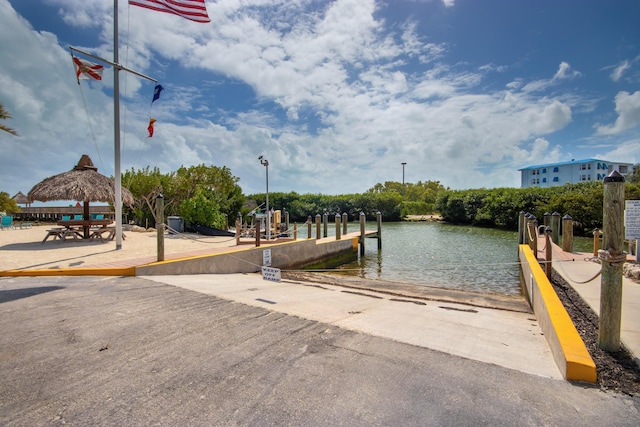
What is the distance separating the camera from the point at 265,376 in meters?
3.07

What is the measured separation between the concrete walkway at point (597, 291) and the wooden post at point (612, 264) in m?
0.16

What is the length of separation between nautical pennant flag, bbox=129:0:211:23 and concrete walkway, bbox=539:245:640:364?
11.3m

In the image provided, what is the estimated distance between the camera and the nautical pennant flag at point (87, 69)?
34.7 ft

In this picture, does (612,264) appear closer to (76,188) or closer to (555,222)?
(555,222)

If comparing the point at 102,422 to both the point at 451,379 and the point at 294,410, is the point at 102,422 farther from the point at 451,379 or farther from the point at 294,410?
the point at 451,379

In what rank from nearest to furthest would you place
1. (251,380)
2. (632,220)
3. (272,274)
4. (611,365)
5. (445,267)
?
(251,380) < (611,365) < (632,220) < (272,274) < (445,267)

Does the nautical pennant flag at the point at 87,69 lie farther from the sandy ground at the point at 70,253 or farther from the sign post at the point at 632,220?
the sign post at the point at 632,220

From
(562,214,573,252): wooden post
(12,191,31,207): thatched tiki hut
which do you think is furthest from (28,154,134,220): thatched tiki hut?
Result: (12,191,31,207): thatched tiki hut

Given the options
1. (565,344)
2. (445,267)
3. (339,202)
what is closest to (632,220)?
(565,344)

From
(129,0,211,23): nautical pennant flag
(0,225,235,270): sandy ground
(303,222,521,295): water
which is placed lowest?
(303,222,521,295): water

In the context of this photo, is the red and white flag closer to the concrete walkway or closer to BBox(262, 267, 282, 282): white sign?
BBox(262, 267, 282, 282): white sign

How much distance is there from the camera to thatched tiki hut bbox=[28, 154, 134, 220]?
1284cm

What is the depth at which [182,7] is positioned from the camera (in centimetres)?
1043

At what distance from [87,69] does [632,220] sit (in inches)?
532
